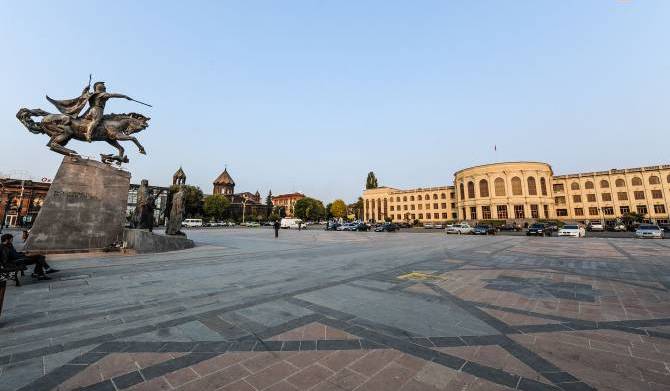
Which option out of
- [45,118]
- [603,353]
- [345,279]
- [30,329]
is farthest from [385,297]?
[45,118]

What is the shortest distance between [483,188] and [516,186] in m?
7.12

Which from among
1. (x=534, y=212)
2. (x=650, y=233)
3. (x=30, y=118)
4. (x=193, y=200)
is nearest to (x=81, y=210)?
(x=30, y=118)

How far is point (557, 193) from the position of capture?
75.6 meters

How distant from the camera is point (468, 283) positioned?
24.0 feet

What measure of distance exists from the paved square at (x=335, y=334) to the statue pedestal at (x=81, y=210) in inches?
255

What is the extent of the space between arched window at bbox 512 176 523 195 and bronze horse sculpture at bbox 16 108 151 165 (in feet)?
245

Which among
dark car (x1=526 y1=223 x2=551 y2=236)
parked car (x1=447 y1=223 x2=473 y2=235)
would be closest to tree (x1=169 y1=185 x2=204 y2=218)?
parked car (x1=447 y1=223 x2=473 y2=235)

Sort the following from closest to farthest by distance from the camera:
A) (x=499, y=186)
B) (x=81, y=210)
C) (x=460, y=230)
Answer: (x=81, y=210)
(x=460, y=230)
(x=499, y=186)

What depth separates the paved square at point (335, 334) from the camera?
9.27 ft

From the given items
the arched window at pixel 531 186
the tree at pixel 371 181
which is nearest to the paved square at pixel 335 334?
the arched window at pixel 531 186

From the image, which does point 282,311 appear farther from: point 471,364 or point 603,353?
point 603,353

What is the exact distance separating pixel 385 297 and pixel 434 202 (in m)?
96.8

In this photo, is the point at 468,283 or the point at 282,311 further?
the point at 468,283

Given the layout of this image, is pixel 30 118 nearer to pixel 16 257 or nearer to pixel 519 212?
pixel 16 257
